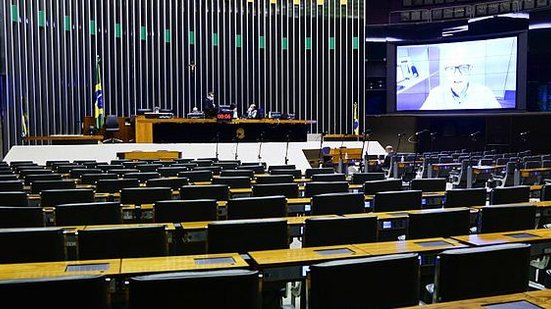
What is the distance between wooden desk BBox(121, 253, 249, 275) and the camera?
8.72 ft

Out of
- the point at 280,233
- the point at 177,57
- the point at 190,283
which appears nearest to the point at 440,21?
the point at 177,57

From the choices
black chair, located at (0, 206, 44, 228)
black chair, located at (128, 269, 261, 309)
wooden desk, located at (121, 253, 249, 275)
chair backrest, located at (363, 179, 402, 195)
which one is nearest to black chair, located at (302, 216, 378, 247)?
wooden desk, located at (121, 253, 249, 275)

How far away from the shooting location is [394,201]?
533 cm

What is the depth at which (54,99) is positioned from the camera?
752 inches

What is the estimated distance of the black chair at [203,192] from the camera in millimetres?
5610

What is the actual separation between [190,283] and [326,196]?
117 inches

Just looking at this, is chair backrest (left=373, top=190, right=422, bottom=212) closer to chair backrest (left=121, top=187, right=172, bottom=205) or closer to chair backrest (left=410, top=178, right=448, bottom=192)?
chair backrest (left=410, top=178, right=448, bottom=192)

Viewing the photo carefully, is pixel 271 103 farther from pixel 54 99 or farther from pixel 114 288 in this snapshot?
pixel 114 288

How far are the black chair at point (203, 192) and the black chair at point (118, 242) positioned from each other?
2.22 m

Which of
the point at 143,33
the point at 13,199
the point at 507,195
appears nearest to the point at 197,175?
the point at 13,199

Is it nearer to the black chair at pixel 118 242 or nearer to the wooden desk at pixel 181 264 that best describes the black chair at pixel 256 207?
→ the black chair at pixel 118 242

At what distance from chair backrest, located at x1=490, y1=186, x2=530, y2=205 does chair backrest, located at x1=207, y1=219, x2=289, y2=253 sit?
2.97 m

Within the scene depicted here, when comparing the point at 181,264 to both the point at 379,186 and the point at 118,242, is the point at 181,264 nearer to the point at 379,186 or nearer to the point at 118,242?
the point at 118,242

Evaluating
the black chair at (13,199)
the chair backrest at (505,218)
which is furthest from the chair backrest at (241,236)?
the black chair at (13,199)
